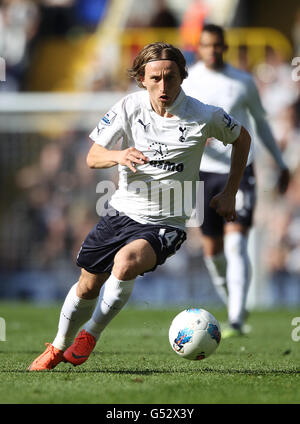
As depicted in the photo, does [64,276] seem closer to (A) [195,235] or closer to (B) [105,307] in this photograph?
(A) [195,235]

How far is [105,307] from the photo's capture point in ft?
17.1

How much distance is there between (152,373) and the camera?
5176 mm

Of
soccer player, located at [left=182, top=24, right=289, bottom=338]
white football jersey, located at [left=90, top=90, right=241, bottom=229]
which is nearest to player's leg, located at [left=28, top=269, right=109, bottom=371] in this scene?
white football jersey, located at [left=90, top=90, right=241, bottom=229]

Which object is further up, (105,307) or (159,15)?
(159,15)

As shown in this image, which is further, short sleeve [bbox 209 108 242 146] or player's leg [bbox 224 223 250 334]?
player's leg [bbox 224 223 250 334]

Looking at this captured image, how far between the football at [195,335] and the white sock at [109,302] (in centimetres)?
47

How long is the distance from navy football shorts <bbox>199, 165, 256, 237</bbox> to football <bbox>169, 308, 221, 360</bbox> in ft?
7.71

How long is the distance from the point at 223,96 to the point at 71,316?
3.12 m

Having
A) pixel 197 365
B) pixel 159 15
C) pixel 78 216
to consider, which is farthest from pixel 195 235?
pixel 197 365

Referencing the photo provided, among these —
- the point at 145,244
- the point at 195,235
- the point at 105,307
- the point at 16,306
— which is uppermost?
the point at 145,244

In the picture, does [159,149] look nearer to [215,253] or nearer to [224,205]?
[224,205]

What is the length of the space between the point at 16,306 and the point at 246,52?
662cm

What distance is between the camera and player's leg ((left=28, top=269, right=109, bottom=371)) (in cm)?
534

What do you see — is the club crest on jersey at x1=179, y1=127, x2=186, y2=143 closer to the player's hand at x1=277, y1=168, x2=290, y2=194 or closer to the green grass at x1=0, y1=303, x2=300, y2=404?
the green grass at x1=0, y1=303, x2=300, y2=404
